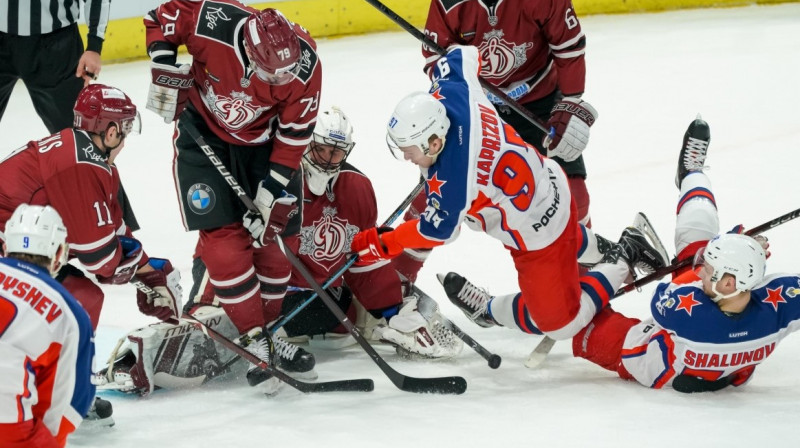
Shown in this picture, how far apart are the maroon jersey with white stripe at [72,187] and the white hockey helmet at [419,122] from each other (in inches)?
31.0

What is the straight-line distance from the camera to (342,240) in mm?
3670

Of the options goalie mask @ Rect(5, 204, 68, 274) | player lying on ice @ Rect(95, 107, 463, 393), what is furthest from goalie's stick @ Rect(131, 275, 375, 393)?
goalie mask @ Rect(5, 204, 68, 274)

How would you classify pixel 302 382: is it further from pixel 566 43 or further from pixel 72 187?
pixel 566 43

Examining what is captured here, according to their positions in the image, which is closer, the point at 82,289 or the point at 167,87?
the point at 82,289

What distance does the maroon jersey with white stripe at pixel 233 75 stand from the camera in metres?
3.33

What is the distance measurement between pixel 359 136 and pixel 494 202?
2885mm

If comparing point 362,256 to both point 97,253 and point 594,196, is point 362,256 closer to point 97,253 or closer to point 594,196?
point 97,253

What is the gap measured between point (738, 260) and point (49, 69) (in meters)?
2.64

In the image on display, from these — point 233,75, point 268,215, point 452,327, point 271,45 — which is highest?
point 271,45

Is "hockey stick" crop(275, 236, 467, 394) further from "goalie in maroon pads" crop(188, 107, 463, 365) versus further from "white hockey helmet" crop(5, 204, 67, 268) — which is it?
"white hockey helmet" crop(5, 204, 67, 268)

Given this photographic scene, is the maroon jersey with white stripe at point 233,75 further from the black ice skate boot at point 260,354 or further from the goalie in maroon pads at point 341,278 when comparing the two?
the black ice skate boot at point 260,354

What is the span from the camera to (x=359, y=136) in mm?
5949

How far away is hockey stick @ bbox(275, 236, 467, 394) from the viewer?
3215mm

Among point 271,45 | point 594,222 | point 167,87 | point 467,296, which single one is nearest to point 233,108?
point 167,87
